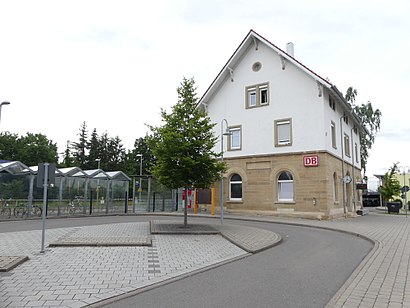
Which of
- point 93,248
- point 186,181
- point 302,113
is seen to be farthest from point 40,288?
point 302,113

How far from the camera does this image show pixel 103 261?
8477 mm

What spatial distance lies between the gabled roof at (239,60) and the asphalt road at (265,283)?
14983mm

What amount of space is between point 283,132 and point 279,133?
29 centimetres

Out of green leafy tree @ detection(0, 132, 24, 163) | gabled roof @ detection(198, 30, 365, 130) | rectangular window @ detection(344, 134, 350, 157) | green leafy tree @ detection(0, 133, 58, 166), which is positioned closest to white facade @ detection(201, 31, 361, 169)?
gabled roof @ detection(198, 30, 365, 130)

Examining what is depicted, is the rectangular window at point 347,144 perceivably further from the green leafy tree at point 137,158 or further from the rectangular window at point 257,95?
the green leafy tree at point 137,158

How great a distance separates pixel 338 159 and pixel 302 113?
4940mm

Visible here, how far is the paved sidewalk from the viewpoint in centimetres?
589

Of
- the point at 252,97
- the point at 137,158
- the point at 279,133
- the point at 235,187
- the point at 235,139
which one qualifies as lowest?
the point at 235,187

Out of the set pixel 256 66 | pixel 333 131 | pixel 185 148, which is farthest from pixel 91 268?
pixel 333 131

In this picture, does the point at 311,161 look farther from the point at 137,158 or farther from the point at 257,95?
the point at 137,158

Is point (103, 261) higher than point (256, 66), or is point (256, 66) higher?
point (256, 66)

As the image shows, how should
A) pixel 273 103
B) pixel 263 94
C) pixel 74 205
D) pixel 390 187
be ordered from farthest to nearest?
1. pixel 390 187
2. pixel 263 94
3. pixel 74 205
4. pixel 273 103

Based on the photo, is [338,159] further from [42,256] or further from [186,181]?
[42,256]

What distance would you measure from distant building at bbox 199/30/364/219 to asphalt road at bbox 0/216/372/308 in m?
12.8
